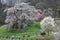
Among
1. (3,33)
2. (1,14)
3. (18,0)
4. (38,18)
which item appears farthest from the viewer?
(18,0)

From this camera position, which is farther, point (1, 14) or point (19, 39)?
point (1, 14)

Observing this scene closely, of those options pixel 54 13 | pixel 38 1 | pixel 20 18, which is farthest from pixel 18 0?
pixel 20 18

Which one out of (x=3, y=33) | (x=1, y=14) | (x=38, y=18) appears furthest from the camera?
→ (x=1, y=14)

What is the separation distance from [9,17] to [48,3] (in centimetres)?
870

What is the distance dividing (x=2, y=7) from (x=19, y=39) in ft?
34.8

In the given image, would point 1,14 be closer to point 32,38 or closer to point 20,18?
point 20,18

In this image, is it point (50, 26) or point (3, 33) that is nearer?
point (50, 26)

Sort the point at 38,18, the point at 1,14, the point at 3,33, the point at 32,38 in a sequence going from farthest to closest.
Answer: the point at 1,14 → the point at 38,18 → the point at 3,33 → the point at 32,38

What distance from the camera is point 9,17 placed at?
17172 millimetres

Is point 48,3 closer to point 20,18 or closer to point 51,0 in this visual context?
point 51,0

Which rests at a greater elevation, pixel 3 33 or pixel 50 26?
→ pixel 50 26

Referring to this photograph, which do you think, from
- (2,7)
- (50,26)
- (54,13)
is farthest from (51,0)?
(50,26)

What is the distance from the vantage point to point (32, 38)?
521 inches

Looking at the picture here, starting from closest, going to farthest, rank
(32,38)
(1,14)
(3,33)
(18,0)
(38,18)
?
1. (32,38)
2. (3,33)
3. (38,18)
4. (1,14)
5. (18,0)
